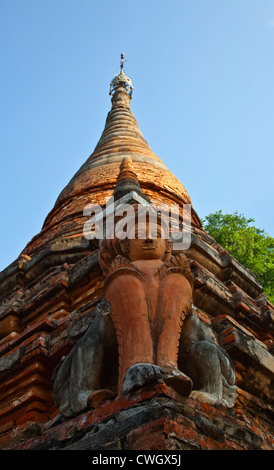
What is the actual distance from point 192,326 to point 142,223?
883 mm

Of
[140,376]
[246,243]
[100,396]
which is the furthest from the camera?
[246,243]

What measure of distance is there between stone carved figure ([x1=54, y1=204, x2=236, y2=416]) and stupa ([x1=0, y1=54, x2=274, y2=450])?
30 millimetres

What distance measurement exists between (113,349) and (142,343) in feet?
1.12

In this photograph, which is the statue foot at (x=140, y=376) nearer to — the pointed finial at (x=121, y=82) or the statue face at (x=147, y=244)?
the statue face at (x=147, y=244)

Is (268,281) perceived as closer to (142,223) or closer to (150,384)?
(142,223)

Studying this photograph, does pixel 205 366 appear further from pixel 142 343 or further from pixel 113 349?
pixel 113 349

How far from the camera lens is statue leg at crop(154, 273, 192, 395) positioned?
9.43 ft

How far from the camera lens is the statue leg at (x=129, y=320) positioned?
3061mm

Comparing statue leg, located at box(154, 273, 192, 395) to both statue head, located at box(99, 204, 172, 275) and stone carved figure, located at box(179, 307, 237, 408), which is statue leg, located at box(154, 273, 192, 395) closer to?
stone carved figure, located at box(179, 307, 237, 408)

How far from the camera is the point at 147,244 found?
12.5 feet

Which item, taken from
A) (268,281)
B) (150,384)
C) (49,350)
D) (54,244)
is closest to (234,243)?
(268,281)

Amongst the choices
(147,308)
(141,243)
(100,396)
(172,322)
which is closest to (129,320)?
(147,308)

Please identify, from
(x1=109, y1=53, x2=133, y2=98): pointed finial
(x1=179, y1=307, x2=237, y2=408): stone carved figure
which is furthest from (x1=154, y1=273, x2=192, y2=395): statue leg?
(x1=109, y1=53, x2=133, y2=98): pointed finial

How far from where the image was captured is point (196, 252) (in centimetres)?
520
